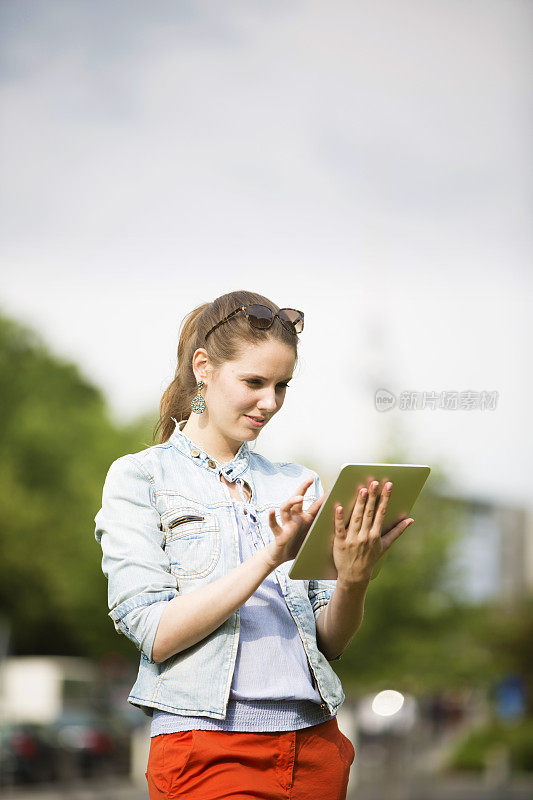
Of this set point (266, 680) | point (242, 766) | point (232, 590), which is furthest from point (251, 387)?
point (242, 766)

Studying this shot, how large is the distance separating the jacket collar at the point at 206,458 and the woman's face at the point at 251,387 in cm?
10

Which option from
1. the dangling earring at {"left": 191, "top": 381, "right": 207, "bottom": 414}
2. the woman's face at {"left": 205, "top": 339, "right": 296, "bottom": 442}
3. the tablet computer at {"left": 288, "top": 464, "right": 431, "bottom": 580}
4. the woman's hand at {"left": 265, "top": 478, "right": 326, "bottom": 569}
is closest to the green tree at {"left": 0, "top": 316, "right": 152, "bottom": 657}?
the dangling earring at {"left": 191, "top": 381, "right": 207, "bottom": 414}

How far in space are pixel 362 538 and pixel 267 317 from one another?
0.60m

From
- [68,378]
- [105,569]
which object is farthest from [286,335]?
[68,378]

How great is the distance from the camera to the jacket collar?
2.60 meters

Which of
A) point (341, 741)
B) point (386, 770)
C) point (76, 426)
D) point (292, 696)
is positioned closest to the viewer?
point (292, 696)

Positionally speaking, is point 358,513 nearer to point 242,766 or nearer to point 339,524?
point 339,524

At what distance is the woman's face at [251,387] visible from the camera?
2498 millimetres

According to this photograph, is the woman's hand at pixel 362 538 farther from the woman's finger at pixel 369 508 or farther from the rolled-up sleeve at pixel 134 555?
the rolled-up sleeve at pixel 134 555

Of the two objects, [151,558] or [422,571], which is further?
[422,571]

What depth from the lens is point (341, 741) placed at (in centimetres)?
251

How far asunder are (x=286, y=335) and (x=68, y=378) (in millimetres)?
29157

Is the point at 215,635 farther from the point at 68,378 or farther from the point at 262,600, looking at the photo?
the point at 68,378

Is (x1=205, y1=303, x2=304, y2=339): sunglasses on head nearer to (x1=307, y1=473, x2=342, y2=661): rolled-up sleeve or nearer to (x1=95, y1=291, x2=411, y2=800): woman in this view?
(x1=95, y1=291, x2=411, y2=800): woman
